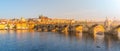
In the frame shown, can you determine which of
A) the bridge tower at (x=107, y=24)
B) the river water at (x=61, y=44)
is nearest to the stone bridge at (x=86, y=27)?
the bridge tower at (x=107, y=24)

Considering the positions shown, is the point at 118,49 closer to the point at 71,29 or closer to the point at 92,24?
the point at 92,24

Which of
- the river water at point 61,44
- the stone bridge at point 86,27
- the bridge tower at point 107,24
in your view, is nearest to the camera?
the river water at point 61,44

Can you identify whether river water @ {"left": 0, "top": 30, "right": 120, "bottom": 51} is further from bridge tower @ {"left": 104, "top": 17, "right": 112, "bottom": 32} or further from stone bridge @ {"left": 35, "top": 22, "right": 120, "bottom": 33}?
bridge tower @ {"left": 104, "top": 17, "right": 112, "bottom": 32}

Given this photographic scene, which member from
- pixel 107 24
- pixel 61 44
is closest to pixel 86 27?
pixel 107 24

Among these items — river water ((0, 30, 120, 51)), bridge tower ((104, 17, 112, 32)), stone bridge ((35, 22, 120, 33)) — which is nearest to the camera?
river water ((0, 30, 120, 51))

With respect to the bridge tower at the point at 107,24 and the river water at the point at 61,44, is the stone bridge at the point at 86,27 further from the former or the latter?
the river water at the point at 61,44

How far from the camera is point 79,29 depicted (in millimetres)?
88250

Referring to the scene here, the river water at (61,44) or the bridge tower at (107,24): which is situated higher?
the bridge tower at (107,24)

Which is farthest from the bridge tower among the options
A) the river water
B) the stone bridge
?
the river water

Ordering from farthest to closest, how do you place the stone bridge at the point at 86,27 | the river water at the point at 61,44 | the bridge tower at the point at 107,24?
1. the bridge tower at the point at 107,24
2. the stone bridge at the point at 86,27
3. the river water at the point at 61,44

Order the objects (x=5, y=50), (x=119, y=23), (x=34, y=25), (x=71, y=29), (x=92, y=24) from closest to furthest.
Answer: (x=5, y=50) → (x=119, y=23) → (x=92, y=24) → (x=71, y=29) → (x=34, y=25)

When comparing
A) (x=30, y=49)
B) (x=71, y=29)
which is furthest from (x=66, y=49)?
(x=71, y=29)

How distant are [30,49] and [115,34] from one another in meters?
27.6

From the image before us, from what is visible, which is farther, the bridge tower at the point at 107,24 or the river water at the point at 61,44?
the bridge tower at the point at 107,24
